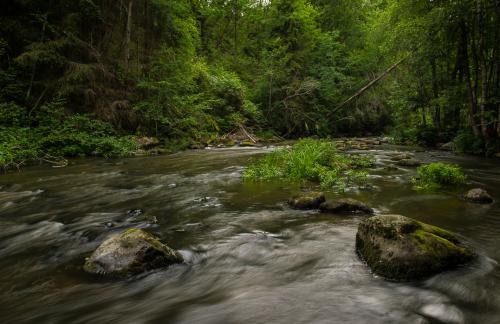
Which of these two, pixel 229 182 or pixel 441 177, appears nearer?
Answer: pixel 441 177

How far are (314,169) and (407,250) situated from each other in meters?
5.55

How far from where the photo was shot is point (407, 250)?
11.2 ft

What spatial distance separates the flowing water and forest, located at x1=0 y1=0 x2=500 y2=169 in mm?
7555

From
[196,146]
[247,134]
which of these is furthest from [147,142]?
[247,134]

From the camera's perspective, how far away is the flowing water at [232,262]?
297 cm

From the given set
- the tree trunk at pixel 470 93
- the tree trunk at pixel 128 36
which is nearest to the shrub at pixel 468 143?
the tree trunk at pixel 470 93

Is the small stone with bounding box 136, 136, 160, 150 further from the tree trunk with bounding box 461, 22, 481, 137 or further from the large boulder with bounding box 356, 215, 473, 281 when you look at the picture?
the large boulder with bounding box 356, 215, 473, 281

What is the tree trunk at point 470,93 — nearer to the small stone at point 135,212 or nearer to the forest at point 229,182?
the forest at point 229,182

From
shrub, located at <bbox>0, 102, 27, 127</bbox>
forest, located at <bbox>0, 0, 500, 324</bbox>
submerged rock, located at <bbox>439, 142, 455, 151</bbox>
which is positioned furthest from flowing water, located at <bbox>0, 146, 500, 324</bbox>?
submerged rock, located at <bbox>439, 142, 455, 151</bbox>

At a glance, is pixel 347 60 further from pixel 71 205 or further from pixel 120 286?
pixel 120 286

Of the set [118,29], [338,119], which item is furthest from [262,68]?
[118,29]

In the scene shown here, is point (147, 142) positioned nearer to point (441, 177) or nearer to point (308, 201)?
point (308, 201)

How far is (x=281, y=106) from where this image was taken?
27797 mm

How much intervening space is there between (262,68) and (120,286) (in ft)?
87.7
